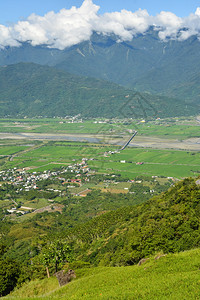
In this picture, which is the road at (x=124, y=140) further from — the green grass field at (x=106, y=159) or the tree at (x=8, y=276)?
the tree at (x=8, y=276)

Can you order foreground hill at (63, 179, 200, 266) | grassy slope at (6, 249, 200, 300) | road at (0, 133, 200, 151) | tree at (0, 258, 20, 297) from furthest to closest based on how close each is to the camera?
road at (0, 133, 200, 151)
tree at (0, 258, 20, 297)
foreground hill at (63, 179, 200, 266)
grassy slope at (6, 249, 200, 300)

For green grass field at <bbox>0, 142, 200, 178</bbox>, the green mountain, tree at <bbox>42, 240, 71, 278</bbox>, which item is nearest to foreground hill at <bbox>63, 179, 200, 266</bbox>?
the green mountain

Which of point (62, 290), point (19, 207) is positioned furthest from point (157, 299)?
point (19, 207)

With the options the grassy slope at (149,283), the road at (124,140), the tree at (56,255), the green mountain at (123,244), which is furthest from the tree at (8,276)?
the road at (124,140)

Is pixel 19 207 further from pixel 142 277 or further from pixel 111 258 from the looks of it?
pixel 142 277

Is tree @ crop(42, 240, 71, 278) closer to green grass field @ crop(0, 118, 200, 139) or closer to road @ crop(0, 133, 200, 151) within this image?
road @ crop(0, 133, 200, 151)

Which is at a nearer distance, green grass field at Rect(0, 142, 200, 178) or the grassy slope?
the grassy slope

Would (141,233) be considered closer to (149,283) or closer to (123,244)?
(123,244)

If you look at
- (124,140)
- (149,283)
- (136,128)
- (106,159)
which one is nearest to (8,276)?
(149,283)
